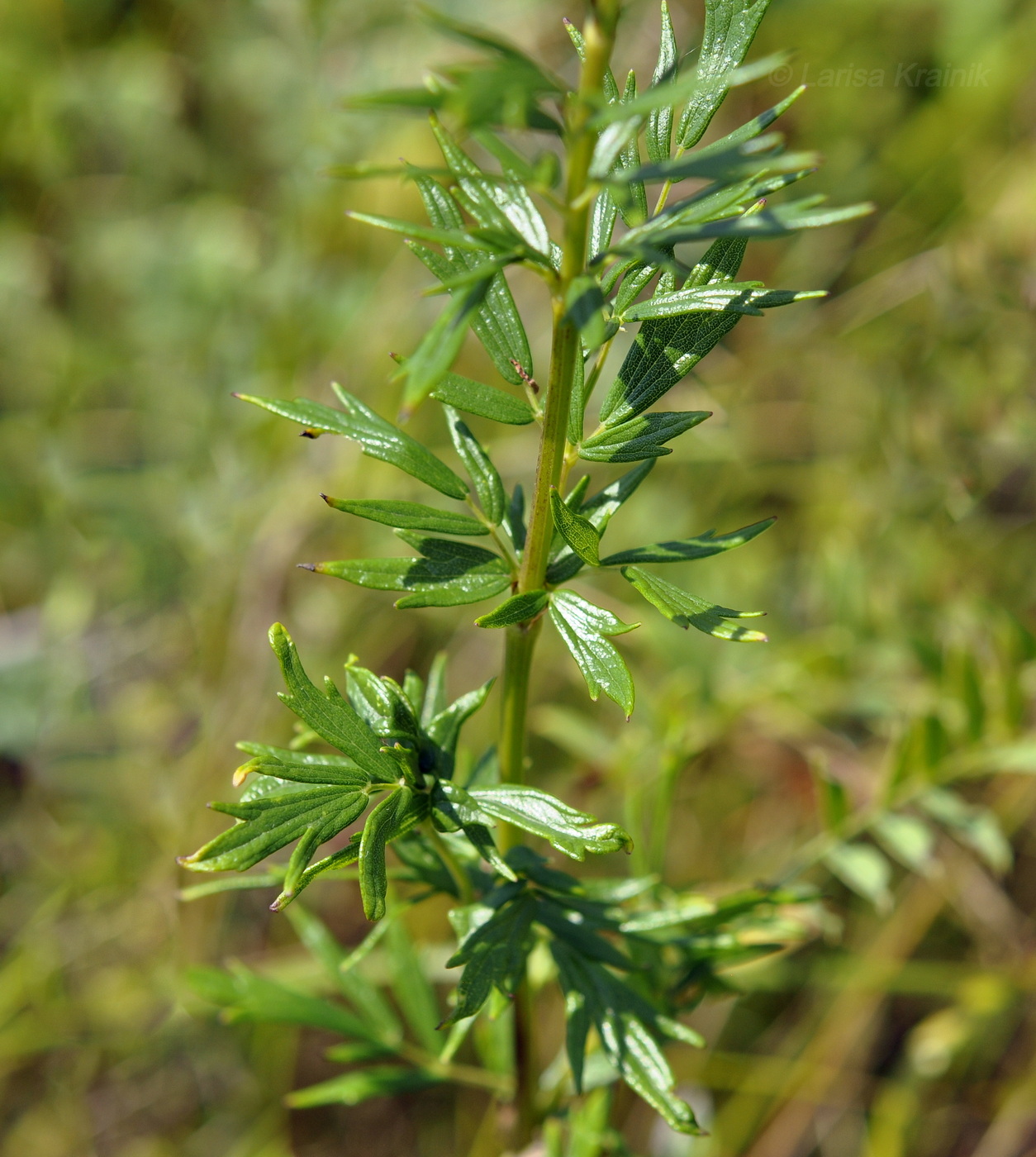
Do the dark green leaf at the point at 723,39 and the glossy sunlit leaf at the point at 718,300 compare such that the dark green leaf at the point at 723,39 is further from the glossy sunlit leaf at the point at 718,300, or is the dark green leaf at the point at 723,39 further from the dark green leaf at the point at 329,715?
the dark green leaf at the point at 329,715

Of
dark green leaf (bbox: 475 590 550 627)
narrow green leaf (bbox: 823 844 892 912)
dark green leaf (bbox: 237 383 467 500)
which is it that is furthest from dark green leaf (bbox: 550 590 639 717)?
narrow green leaf (bbox: 823 844 892 912)

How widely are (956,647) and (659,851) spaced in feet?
1.99

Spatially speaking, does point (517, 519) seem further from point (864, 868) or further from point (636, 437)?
point (864, 868)

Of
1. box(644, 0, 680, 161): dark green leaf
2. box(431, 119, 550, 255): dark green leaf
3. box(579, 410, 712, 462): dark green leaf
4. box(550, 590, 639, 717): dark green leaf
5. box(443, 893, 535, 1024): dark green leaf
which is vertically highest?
box(644, 0, 680, 161): dark green leaf

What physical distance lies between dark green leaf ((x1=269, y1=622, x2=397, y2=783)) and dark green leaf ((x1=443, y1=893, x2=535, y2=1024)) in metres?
0.13

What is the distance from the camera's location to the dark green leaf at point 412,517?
60cm

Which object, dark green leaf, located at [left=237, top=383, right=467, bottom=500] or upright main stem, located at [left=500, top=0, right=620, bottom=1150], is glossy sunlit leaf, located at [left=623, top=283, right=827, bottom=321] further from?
dark green leaf, located at [left=237, top=383, right=467, bottom=500]

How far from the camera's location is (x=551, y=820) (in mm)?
589

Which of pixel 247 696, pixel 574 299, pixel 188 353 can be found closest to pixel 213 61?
pixel 188 353

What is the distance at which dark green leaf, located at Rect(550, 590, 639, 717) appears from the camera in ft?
1.84

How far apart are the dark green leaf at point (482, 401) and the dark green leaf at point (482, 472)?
0.04 metres

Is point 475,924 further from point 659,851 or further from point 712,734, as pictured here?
point 712,734

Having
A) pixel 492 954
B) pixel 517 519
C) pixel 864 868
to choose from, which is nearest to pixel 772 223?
pixel 517 519

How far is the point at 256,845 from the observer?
1.81 ft
